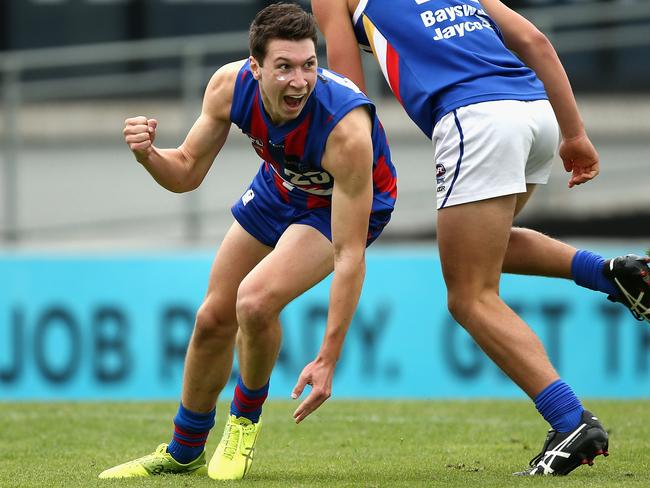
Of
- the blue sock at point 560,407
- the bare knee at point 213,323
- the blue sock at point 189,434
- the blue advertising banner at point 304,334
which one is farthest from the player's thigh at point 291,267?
the blue advertising banner at point 304,334

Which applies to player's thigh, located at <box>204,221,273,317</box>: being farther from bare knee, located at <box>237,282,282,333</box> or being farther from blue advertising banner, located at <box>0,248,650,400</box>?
blue advertising banner, located at <box>0,248,650,400</box>

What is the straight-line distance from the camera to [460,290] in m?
5.10

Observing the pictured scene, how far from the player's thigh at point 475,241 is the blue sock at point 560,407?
0.46 m

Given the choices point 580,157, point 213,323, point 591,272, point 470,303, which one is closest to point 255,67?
point 213,323

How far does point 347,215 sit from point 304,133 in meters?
0.38

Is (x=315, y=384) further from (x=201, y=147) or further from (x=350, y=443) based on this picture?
(x=350, y=443)

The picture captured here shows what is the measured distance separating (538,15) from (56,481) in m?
8.27

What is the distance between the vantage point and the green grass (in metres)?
A: 5.07

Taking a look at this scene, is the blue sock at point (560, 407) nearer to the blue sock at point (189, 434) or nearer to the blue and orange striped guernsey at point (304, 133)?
the blue and orange striped guernsey at point (304, 133)

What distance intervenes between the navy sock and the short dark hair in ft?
4.23

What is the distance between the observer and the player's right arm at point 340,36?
210 inches

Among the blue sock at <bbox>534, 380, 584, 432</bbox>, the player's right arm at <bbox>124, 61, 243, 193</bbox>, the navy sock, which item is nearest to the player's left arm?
the player's right arm at <bbox>124, 61, 243, 193</bbox>

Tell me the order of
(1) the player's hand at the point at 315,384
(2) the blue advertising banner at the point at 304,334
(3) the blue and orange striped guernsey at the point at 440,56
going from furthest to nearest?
(2) the blue advertising banner at the point at 304,334, (3) the blue and orange striped guernsey at the point at 440,56, (1) the player's hand at the point at 315,384

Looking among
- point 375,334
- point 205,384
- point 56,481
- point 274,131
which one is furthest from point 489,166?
point 375,334
